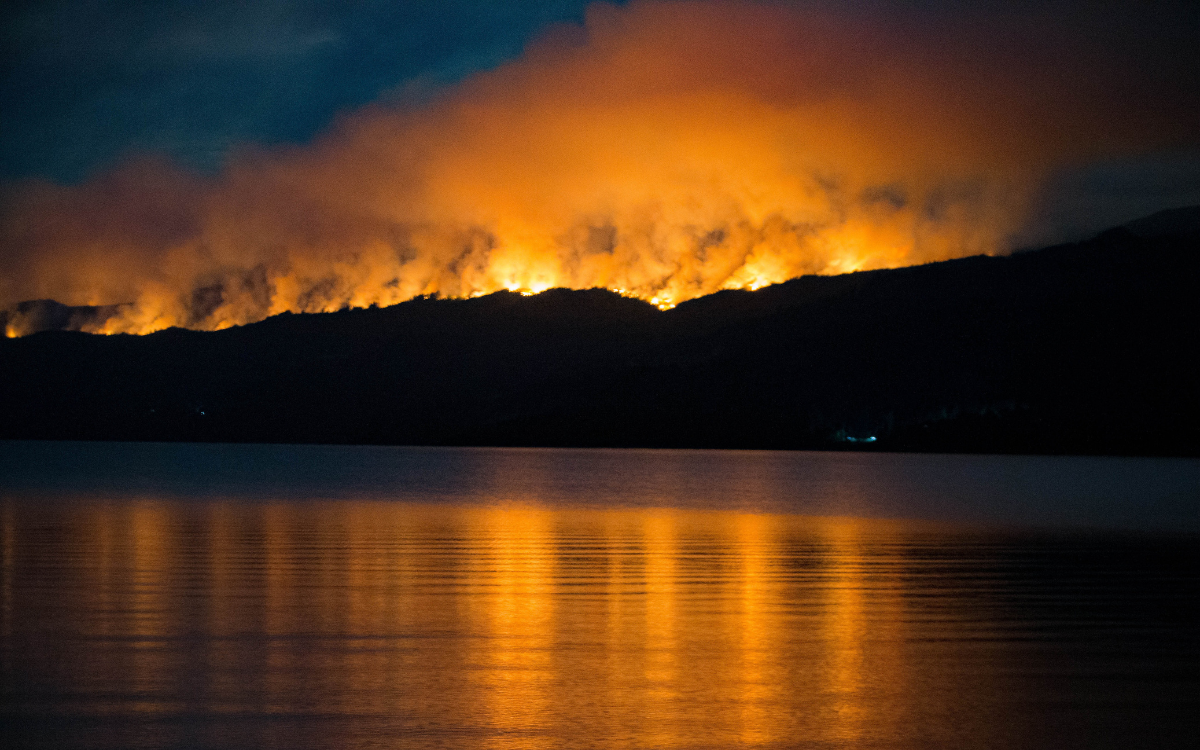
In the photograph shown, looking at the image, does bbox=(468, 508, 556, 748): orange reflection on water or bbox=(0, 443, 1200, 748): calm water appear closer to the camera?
bbox=(0, 443, 1200, 748): calm water

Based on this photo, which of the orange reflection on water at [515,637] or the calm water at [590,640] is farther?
the orange reflection on water at [515,637]

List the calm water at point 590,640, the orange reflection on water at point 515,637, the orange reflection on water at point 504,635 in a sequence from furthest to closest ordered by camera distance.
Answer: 1. the orange reflection on water at point 504,635
2. the orange reflection on water at point 515,637
3. the calm water at point 590,640

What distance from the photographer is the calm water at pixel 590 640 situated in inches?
557

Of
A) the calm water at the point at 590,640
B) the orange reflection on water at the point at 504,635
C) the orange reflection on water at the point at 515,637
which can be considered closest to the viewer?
the calm water at the point at 590,640

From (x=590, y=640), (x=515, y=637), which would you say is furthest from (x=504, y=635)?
(x=590, y=640)

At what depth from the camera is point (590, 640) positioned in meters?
20.1

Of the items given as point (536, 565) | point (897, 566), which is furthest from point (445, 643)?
point (897, 566)

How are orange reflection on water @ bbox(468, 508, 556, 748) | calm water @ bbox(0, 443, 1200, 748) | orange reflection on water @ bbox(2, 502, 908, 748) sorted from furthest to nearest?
orange reflection on water @ bbox(2, 502, 908, 748) → orange reflection on water @ bbox(468, 508, 556, 748) → calm water @ bbox(0, 443, 1200, 748)

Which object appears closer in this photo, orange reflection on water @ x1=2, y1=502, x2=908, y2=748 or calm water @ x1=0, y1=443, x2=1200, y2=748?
calm water @ x1=0, y1=443, x2=1200, y2=748

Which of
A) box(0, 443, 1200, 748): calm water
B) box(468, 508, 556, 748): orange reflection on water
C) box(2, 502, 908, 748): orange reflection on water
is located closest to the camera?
box(0, 443, 1200, 748): calm water

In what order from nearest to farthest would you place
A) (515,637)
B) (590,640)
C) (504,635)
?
1. (590,640)
2. (515,637)
3. (504,635)

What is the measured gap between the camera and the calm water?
14156mm

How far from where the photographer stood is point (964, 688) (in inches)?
645

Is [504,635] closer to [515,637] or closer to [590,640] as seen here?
[515,637]
